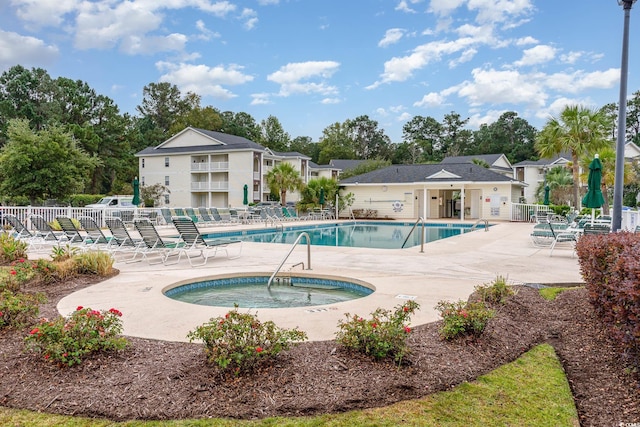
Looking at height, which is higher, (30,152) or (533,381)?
(30,152)

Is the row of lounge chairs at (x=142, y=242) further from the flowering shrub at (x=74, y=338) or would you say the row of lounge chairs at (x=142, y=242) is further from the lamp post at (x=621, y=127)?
the lamp post at (x=621, y=127)

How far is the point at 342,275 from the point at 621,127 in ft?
18.1

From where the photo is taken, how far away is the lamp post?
26.8 feet

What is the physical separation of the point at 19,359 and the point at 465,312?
13.3ft

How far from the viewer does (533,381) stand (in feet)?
12.8

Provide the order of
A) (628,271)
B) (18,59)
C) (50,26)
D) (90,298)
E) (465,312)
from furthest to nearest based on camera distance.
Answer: (18,59)
(50,26)
(90,298)
(465,312)
(628,271)

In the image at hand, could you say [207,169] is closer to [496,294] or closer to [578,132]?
[578,132]

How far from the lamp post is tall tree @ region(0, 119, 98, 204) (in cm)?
2572

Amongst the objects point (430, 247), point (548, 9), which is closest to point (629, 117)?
point (548, 9)

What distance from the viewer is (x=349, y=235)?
2155 cm

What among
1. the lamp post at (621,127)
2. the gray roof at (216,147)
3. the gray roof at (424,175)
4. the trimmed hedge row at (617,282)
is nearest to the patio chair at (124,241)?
the trimmed hedge row at (617,282)

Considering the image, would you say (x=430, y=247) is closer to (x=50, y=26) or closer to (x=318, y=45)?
(x=318, y=45)

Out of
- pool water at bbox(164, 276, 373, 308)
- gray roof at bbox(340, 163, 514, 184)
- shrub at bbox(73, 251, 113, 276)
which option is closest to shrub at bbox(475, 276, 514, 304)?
pool water at bbox(164, 276, 373, 308)

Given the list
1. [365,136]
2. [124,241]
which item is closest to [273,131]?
[365,136]
